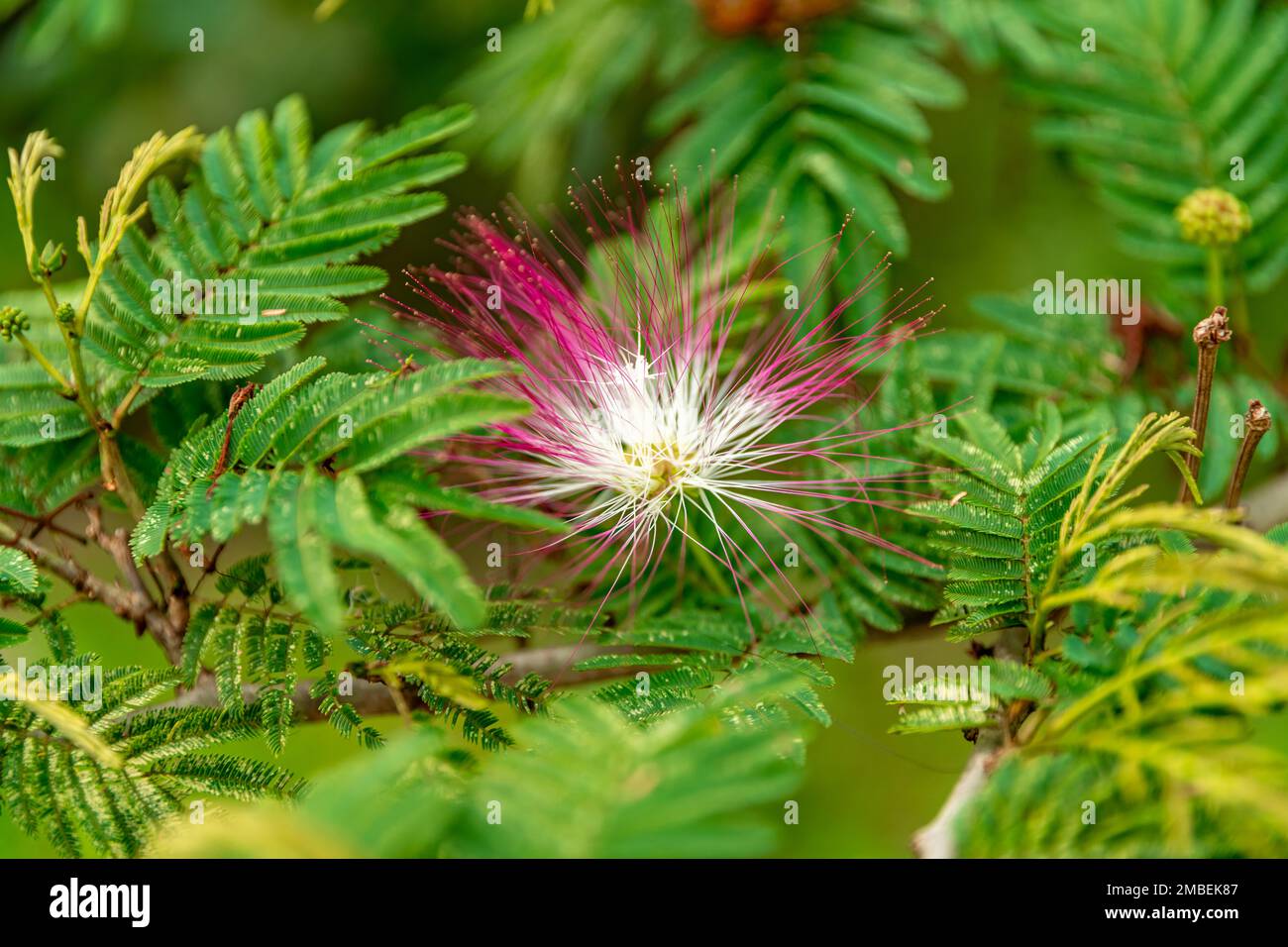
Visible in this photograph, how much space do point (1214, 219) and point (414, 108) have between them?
157 centimetres

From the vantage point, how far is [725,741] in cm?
74

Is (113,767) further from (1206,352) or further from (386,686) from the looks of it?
(1206,352)

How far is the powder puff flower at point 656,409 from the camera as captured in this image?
1139mm

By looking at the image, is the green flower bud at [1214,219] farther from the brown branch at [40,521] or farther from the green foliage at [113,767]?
the brown branch at [40,521]

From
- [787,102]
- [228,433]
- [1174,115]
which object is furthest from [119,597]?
[1174,115]

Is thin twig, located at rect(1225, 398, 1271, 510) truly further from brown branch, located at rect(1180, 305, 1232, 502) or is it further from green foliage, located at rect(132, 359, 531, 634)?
green foliage, located at rect(132, 359, 531, 634)

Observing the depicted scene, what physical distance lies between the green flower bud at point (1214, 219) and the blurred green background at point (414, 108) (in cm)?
63

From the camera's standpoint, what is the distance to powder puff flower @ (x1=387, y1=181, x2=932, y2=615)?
1.14 m

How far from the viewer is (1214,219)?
4.40 ft

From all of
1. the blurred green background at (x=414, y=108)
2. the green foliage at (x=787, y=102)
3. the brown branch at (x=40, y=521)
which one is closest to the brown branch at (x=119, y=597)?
the brown branch at (x=40, y=521)

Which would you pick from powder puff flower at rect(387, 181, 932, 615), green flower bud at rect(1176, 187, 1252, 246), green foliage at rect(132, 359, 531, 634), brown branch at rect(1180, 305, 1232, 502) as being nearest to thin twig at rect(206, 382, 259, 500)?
green foliage at rect(132, 359, 531, 634)
